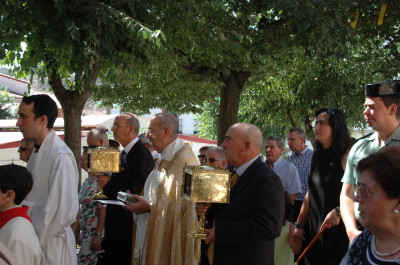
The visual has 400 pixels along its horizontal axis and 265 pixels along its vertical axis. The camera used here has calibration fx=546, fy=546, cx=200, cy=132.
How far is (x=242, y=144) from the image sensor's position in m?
4.09

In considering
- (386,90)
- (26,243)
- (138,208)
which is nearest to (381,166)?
(386,90)

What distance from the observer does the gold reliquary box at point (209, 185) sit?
3.91 meters

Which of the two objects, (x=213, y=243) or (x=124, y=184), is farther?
(x=124, y=184)

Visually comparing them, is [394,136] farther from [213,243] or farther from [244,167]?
[213,243]

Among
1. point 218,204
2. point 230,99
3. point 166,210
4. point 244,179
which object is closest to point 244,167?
point 244,179

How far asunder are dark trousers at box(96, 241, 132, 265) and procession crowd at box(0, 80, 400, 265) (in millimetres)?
12

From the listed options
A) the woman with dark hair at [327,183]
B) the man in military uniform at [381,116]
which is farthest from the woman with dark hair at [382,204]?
the woman with dark hair at [327,183]

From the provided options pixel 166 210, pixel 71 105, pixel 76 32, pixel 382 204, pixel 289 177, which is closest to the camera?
pixel 382 204

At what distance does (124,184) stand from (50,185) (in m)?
1.97

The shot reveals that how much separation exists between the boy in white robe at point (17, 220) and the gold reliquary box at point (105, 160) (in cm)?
183

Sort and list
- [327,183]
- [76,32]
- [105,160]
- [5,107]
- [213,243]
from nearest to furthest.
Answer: [213,243], [327,183], [105,160], [76,32], [5,107]

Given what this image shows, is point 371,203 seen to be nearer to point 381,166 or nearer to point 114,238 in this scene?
point 381,166

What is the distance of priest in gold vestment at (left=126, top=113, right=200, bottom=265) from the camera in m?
5.20

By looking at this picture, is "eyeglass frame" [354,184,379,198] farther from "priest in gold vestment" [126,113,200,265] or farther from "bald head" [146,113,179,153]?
"bald head" [146,113,179,153]
